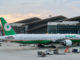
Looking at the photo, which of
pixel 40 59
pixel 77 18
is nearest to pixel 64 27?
pixel 77 18

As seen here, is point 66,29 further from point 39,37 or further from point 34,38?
point 34,38

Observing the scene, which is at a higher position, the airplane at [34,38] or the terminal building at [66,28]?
the terminal building at [66,28]

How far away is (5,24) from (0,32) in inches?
1702

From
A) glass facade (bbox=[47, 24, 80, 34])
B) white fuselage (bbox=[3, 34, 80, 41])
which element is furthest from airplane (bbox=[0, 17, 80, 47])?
glass facade (bbox=[47, 24, 80, 34])

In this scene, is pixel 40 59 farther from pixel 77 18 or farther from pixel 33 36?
pixel 77 18

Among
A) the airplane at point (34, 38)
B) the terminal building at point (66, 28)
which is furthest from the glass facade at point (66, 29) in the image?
the airplane at point (34, 38)

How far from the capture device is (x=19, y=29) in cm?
9112

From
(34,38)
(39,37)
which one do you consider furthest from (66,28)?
(34,38)

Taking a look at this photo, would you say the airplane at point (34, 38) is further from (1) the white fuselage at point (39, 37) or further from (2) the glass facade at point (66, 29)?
(2) the glass facade at point (66, 29)

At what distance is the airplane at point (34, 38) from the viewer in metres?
42.8

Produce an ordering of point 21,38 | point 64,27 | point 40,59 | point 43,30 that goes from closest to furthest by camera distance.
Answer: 1. point 40,59
2. point 21,38
3. point 64,27
4. point 43,30

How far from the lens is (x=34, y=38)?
4478cm

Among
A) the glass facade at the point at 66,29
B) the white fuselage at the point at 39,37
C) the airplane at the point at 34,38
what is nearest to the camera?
the airplane at the point at 34,38

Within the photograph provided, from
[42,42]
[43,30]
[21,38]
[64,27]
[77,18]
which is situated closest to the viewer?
[21,38]
